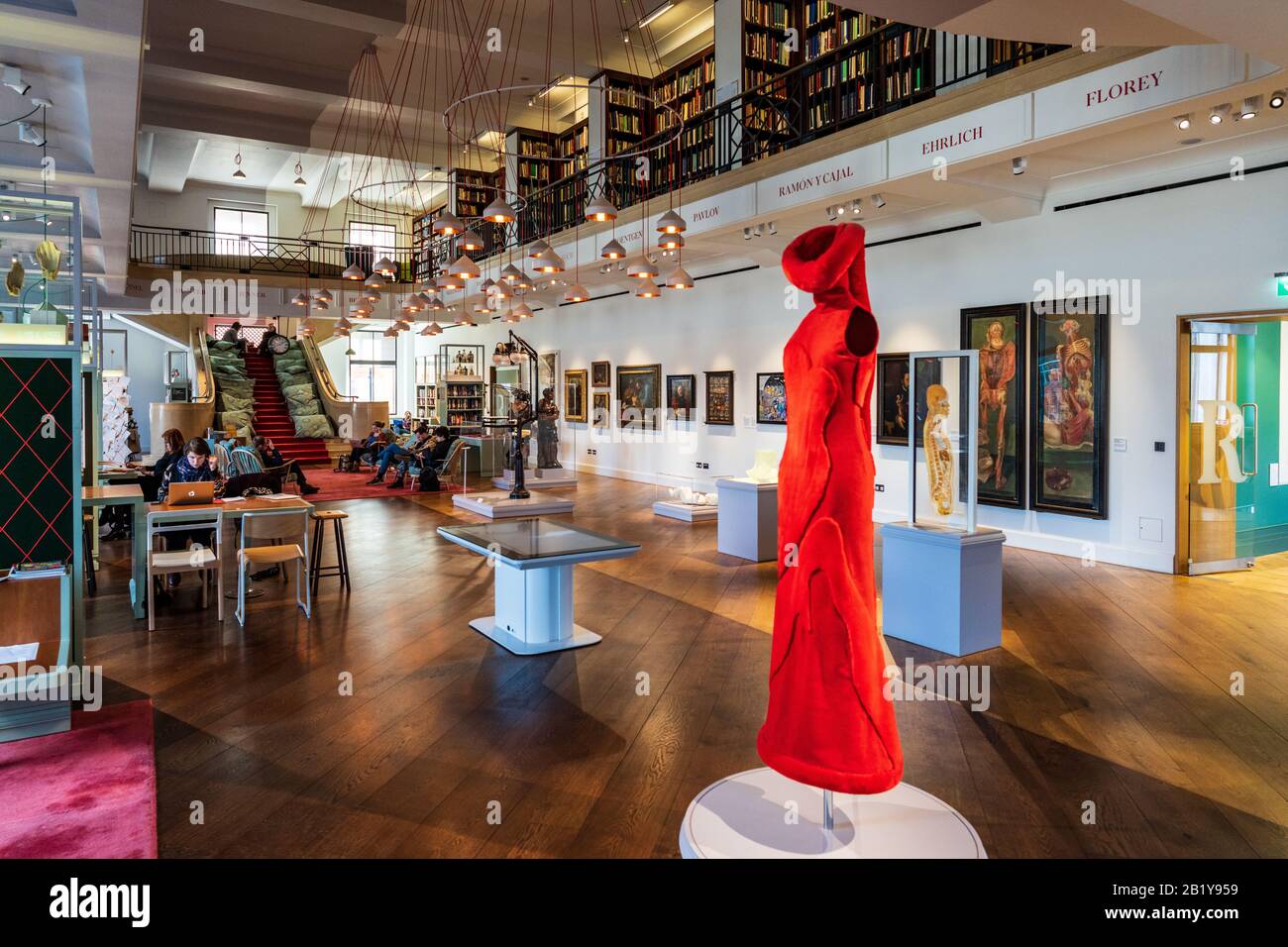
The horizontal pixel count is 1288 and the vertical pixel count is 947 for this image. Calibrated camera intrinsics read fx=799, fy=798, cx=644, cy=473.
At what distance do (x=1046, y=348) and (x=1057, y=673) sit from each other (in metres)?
4.89

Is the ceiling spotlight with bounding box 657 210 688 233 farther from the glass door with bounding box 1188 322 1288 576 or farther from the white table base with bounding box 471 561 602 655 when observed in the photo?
the glass door with bounding box 1188 322 1288 576

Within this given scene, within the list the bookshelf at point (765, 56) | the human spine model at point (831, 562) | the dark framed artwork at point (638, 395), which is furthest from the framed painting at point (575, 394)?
the human spine model at point (831, 562)

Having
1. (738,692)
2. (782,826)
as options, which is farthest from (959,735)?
(782,826)

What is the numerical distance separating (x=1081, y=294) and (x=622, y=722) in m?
7.04

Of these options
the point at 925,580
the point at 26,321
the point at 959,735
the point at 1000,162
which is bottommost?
the point at 959,735

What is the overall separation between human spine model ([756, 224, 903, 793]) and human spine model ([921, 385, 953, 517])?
2808mm

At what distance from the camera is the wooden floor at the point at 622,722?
3.06 meters

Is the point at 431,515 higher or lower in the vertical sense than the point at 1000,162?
lower

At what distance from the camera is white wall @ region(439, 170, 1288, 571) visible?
7219 mm

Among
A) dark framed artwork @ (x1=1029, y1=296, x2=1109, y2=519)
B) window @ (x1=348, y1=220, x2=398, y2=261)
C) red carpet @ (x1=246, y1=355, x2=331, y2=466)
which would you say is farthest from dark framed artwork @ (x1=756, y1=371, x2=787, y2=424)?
window @ (x1=348, y1=220, x2=398, y2=261)

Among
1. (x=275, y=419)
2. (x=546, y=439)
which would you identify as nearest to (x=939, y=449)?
(x=546, y=439)

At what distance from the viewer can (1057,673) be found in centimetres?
481

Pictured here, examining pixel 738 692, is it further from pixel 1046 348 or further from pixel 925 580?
pixel 1046 348
